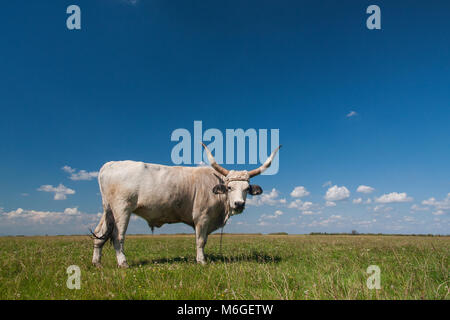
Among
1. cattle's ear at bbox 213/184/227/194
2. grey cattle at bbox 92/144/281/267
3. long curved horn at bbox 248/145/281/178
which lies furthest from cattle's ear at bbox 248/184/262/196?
cattle's ear at bbox 213/184/227/194

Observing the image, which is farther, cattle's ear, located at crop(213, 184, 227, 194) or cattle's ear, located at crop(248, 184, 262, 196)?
cattle's ear, located at crop(248, 184, 262, 196)

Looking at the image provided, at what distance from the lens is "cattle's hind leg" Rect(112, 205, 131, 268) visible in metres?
7.93

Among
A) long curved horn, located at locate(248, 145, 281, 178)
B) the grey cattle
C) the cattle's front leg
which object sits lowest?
the cattle's front leg

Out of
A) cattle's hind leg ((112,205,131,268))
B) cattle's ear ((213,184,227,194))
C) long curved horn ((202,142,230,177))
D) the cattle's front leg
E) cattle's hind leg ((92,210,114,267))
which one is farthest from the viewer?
long curved horn ((202,142,230,177))

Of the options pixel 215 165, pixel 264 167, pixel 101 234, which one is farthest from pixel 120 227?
pixel 264 167

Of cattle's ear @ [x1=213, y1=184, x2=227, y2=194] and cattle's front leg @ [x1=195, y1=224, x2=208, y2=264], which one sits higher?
cattle's ear @ [x1=213, y1=184, x2=227, y2=194]

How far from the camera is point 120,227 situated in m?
8.04

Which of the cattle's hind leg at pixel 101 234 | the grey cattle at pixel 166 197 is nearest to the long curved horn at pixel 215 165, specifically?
the grey cattle at pixel 166 197

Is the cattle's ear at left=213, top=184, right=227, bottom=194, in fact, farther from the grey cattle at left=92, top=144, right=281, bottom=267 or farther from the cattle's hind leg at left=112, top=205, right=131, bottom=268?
the cattle's hind leg at left=112, top=205, right=131, bottom=268

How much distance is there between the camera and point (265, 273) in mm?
5746

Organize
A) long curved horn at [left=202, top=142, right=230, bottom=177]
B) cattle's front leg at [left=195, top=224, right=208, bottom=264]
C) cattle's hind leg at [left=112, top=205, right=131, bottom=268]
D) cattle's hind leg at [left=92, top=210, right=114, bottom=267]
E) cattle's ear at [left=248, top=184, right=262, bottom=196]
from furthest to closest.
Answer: long curved horn at [left=202, top=142, right=230, bottom=177] < cattle's ear at [left=248, top=184, right=262, bottom=196] < cattle's front leg at [left=195, top=224, right=208, bottom=264] < cattle's hind leg at [left=92, top=210, right=114, bottom=267] < cattle's hind leg at [left=112, top=205, right=131, bottom=268]
